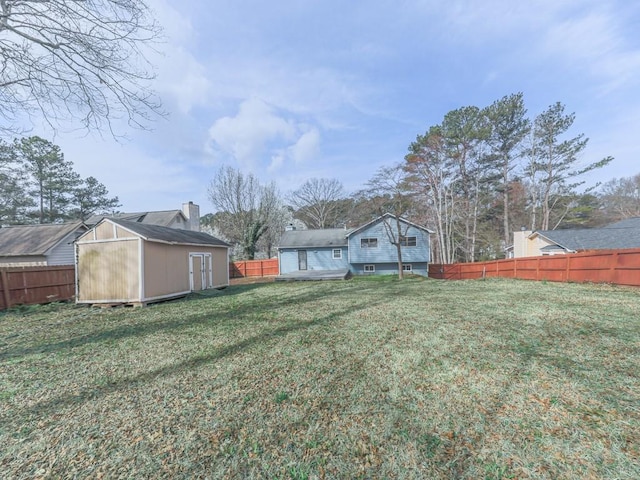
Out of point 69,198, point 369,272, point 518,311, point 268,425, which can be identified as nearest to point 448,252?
point 369,272

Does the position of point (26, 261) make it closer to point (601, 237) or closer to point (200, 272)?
point (200, 272)

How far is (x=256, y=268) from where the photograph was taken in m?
21.8

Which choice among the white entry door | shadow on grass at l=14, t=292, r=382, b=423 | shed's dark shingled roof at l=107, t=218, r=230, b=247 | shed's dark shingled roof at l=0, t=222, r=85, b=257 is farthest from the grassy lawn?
shed's dark shingled roof at l=0, t=222, r=85, b=257

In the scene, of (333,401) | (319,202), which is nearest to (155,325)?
(333,401)

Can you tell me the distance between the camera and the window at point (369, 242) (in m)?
19.7

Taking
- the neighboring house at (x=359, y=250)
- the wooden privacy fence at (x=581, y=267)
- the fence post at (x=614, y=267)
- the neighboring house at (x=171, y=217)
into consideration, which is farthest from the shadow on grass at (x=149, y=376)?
the neighboring house at (x=171, y=217)

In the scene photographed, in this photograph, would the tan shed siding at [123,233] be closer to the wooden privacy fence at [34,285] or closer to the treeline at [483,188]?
the wooden privacy fence at [34,285]

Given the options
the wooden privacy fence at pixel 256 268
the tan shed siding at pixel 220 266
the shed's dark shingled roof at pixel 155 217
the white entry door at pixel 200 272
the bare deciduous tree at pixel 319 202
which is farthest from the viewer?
the bare deciduous tree at pixel 319 202

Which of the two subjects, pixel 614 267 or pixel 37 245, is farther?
pixel 37 245

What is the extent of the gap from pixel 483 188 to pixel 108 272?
86.8ft

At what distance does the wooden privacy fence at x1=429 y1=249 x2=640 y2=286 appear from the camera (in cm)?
830

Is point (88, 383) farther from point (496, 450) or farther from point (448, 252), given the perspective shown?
point (448, 252)

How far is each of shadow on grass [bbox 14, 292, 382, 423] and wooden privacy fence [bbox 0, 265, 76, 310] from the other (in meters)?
8.83

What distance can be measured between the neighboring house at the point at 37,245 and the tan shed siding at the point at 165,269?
747cm
